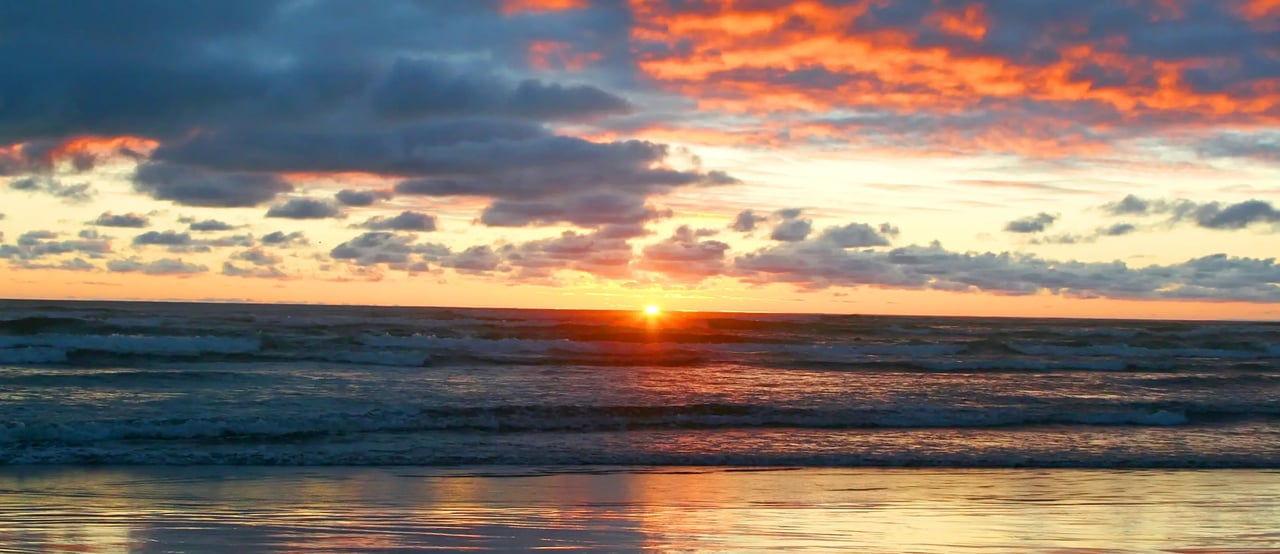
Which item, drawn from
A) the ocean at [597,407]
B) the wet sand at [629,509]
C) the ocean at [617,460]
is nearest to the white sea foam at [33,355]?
the ocean at [597,407]

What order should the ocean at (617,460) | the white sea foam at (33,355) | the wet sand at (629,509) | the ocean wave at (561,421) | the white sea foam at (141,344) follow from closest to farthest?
the wet sand at (629,509) → the ocean at (617,460) → the ocean wave at (561,421) → the white sea foam at (33,355) → the white sea foam at (141,344)

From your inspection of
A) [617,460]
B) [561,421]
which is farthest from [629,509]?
[561,421]

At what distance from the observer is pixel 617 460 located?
12859mm

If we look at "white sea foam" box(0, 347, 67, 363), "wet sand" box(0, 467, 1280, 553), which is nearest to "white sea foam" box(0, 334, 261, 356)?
"white sea foam" box(0, 347, 67, 363)

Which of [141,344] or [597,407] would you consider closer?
[597,407]

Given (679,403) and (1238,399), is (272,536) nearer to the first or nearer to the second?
(679,403)

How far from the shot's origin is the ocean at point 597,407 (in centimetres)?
1323

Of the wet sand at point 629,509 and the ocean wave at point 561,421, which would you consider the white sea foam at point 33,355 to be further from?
the wet sand at point 629,509

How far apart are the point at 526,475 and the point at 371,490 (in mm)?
1938

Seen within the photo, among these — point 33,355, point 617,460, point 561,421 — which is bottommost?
point 617,460

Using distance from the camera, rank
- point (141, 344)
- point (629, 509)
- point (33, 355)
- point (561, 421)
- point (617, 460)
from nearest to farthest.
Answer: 1. point (629, 509)
2. point (617, 460)
3. point (561, 421)
4. point (33, 355)
5. point (141, 344)

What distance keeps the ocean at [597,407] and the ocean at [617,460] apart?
91 mm

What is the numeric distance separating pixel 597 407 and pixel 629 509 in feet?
26.1

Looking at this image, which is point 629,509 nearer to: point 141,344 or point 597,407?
point 597,407
